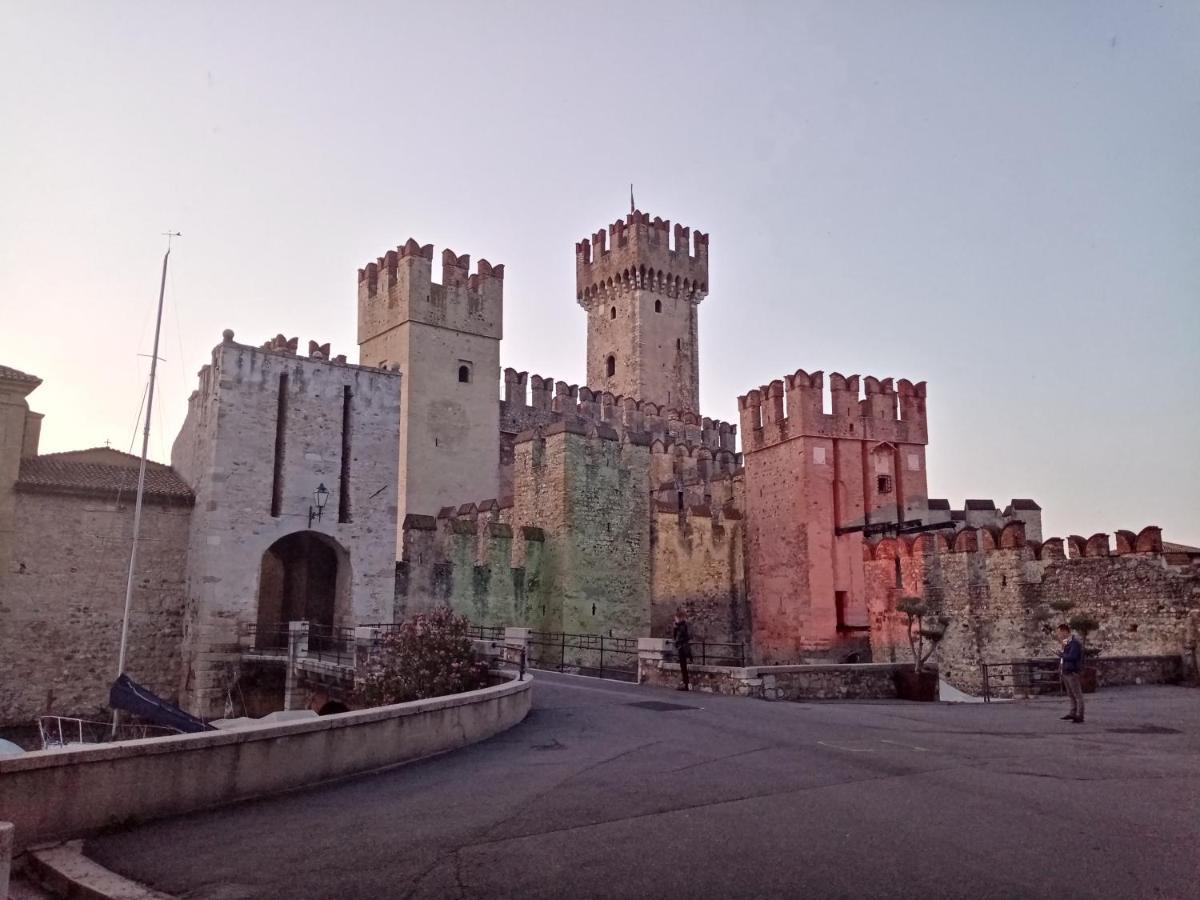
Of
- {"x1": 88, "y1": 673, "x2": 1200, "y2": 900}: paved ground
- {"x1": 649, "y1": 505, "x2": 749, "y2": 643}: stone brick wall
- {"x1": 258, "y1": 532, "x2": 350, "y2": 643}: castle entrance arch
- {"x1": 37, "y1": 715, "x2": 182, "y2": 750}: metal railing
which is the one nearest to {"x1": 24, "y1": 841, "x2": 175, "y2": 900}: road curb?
{"x1": 88, "y1": 673, "x2": 1200, "y2": 900}: paved ground

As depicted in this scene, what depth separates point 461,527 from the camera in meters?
26.4

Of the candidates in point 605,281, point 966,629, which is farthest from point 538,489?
point 605,281

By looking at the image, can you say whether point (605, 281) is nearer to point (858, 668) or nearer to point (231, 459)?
point (231, 459)

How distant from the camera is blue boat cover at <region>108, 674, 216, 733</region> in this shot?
1156 cm

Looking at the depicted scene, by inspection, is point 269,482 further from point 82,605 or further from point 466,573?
point 466,573

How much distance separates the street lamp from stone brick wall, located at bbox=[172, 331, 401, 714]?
0.12 m

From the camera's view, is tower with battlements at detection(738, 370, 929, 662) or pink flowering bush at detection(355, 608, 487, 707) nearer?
pink flowering bush at detection(355, 608, 487, 707)

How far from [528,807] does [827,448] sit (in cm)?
2138

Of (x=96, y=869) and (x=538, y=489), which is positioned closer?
(x=96, y=869)

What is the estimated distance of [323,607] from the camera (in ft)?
84.6

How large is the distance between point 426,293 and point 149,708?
83.9 feet

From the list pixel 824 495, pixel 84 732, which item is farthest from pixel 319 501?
pixel 824 495

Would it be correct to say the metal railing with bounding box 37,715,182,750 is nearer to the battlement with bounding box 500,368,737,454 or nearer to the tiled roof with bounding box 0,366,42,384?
the tiled roof with bounding box 0,366,42,384

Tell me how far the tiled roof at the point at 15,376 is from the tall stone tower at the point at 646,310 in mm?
31411
